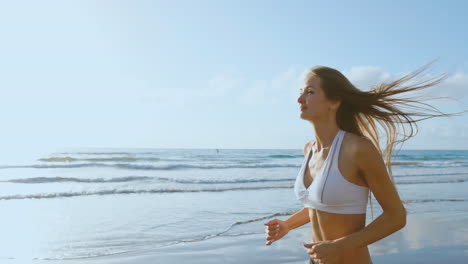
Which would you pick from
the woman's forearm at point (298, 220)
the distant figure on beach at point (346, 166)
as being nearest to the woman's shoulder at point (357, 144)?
the distant figure on beach at point (346, 166)

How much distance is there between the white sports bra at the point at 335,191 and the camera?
213 cm

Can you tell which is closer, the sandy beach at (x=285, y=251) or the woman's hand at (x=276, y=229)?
the woman's hand at (x=276, y=229)

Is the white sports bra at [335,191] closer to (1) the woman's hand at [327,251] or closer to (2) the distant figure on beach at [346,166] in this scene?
(2) the distant figure on beach at [346,166]

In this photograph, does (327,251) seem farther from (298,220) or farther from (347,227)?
(298,220)

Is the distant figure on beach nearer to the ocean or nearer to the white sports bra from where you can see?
the white sports bra

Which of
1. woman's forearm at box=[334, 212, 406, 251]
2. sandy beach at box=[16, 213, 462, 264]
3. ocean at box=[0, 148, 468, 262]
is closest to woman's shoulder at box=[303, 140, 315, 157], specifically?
woman's forearm at box=[334, 212, 406, 251]

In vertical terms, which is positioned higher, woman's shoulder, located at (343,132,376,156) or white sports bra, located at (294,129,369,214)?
woman's shoulder, located at (343,132,376,156)

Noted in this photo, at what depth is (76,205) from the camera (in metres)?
11.6

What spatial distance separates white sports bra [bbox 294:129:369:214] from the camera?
2.13 m

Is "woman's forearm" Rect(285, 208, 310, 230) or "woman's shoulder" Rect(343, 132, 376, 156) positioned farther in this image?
"woman's forearm" Rect(285, 208, 310, 230)

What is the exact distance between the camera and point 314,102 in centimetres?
233

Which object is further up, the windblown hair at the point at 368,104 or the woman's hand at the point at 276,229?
the windblown hair at the point at 368,104

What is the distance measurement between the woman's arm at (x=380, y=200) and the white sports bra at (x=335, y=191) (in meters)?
0.10

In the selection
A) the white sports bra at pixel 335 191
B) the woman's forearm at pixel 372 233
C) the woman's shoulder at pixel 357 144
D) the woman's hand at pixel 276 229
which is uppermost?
the woman's shoulder at pixel 357 144
